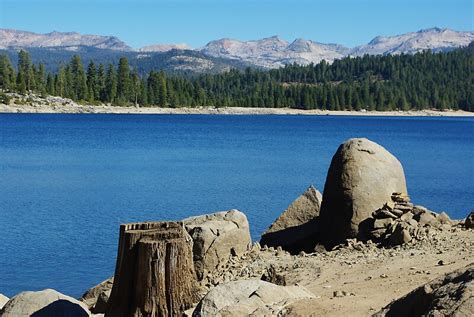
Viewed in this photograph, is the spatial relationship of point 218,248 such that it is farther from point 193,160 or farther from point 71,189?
point 193,160

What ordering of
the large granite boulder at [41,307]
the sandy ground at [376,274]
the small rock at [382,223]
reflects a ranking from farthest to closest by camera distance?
the small rock at [382,223]
the large granite boulder at [41,307]
the sandy ground at [376,274]

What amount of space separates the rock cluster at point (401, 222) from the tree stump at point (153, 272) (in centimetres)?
716

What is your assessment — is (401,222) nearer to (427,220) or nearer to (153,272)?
(427,220)

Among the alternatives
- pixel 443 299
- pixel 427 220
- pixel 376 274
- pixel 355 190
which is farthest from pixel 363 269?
pixel 443 299

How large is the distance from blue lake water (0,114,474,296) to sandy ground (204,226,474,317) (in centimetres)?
707

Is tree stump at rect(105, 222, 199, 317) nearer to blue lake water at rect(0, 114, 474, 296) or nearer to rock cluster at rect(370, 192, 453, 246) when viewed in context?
rock cluster at rect(370, 192, 453, 246)

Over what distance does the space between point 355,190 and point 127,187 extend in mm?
26646

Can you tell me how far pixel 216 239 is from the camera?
17.6m

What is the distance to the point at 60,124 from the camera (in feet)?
398

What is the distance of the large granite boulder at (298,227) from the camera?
800 inches

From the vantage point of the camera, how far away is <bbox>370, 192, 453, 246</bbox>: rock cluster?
17.3 meters

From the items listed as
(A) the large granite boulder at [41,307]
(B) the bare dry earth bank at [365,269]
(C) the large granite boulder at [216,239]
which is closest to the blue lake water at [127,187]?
(C) the large granite boulder at [216,239]

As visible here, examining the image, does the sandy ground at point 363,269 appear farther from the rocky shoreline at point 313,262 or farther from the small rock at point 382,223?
the small rock at point 382,223

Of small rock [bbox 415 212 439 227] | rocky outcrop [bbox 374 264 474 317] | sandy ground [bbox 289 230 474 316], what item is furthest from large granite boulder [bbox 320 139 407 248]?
rocky outcrop [bbox 374 264 474 317]
